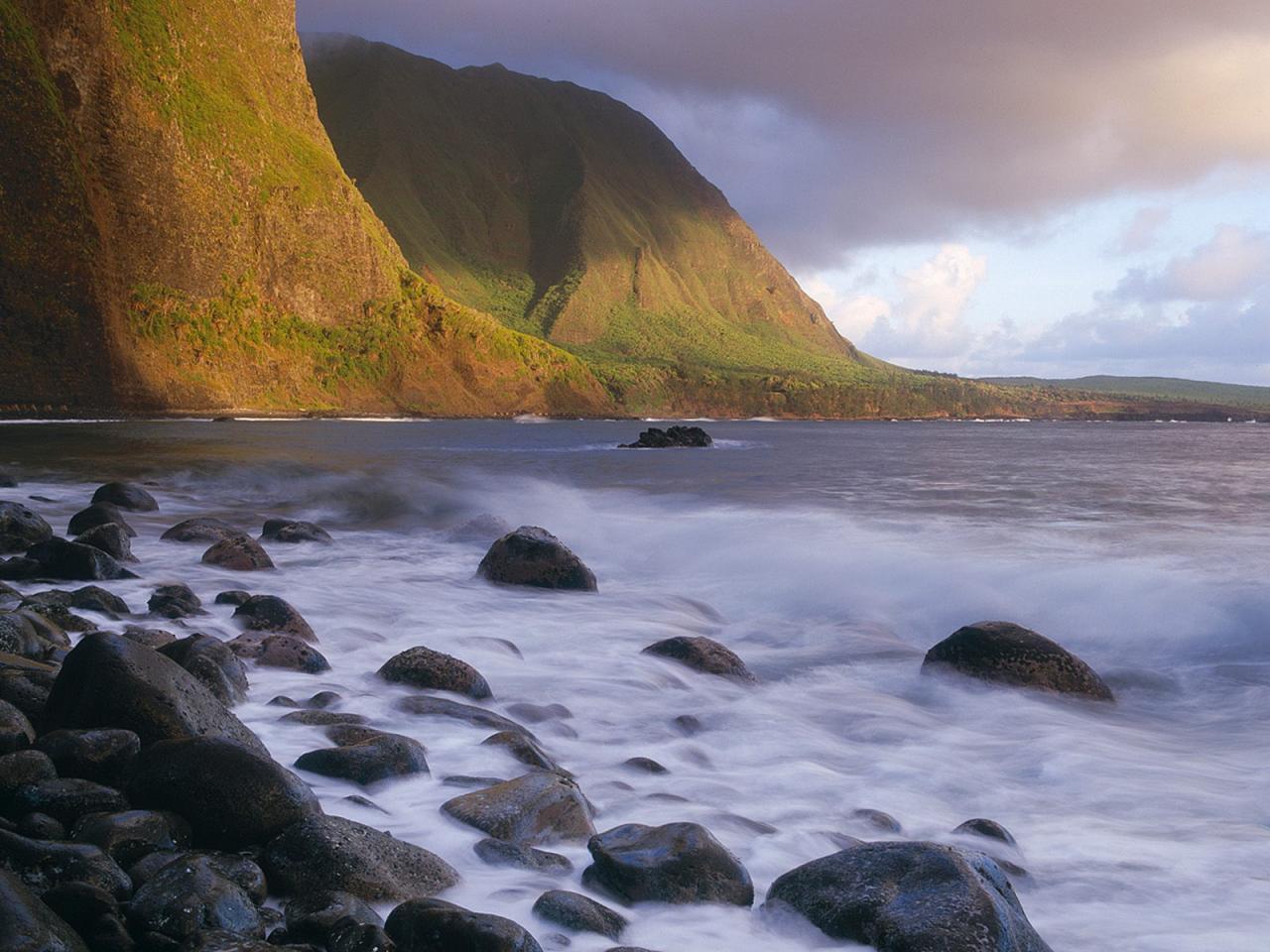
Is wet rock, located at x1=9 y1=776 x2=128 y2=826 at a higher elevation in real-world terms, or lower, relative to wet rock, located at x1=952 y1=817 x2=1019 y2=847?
higher

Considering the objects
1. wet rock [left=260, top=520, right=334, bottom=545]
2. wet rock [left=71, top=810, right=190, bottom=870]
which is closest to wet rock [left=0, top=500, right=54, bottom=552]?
wet rock [left=260, top=520, right=334, bottom=545]

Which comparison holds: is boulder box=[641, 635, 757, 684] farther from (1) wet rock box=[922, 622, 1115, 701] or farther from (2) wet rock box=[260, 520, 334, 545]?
(2) wet rock box=[260, 520, 334, 545]

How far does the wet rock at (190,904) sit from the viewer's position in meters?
3.05

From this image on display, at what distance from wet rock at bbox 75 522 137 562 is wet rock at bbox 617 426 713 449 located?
4275 centimetres

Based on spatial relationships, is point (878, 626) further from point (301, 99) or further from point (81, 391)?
point (301, 99)

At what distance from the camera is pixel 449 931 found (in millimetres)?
3162

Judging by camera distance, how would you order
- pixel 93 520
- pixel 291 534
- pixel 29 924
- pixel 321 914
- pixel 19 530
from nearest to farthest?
pixel 29 924
pixel 321 914
pixel 19 530
pixel 93 520
pixel 291 534

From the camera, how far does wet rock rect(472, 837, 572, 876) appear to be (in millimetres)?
4218

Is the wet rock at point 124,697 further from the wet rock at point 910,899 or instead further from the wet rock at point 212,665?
the wet rock at point 910,899

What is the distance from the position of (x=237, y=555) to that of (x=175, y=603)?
129 inches

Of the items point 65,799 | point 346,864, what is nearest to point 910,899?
point 346,864

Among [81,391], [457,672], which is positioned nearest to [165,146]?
[81,391]

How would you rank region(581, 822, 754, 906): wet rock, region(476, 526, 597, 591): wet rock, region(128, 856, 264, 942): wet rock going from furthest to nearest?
1. region(476, 526, 597, 591): wet rock
2. region(581, 822, 754, 906): wet rock
3. region(128, 856, 264, 942): wet rock

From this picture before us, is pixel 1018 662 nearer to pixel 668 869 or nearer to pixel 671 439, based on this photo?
pixel 668 869
